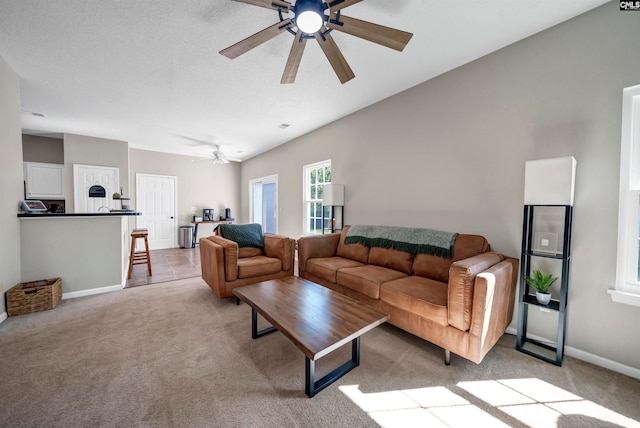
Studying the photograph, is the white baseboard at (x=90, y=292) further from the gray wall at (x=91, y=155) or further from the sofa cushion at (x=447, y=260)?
the sofa cushion at (x=447, y=260)

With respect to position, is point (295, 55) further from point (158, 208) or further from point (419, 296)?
point (158, 208)

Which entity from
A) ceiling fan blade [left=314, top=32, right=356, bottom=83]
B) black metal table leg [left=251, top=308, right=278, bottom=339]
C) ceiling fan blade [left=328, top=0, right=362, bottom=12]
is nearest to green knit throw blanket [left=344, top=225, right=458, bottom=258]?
black metal table leg [left=251, top=308, right=278, bottom=339]

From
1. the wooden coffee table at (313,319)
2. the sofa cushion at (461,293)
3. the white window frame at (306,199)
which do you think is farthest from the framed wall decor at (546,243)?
the white window frame at (306,199)

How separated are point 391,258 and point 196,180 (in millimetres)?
6236

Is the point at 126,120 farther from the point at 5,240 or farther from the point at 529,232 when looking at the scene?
the point at 529,232

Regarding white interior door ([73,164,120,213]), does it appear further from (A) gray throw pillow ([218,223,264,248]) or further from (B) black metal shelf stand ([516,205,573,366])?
(B) black metal shelf stand ([516,205,573,366])

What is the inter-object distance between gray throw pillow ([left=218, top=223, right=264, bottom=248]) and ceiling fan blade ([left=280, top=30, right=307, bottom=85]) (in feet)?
6.90

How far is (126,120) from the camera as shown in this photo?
4.00 m

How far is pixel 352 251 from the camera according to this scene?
3.13 metres

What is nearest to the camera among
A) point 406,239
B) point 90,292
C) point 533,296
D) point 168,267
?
point 533,296

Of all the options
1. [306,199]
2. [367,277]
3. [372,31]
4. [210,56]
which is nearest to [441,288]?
[367,277]

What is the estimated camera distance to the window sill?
5.24ft

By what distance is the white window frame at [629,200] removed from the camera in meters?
1.66

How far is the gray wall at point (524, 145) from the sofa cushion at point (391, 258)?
502 millimetres
